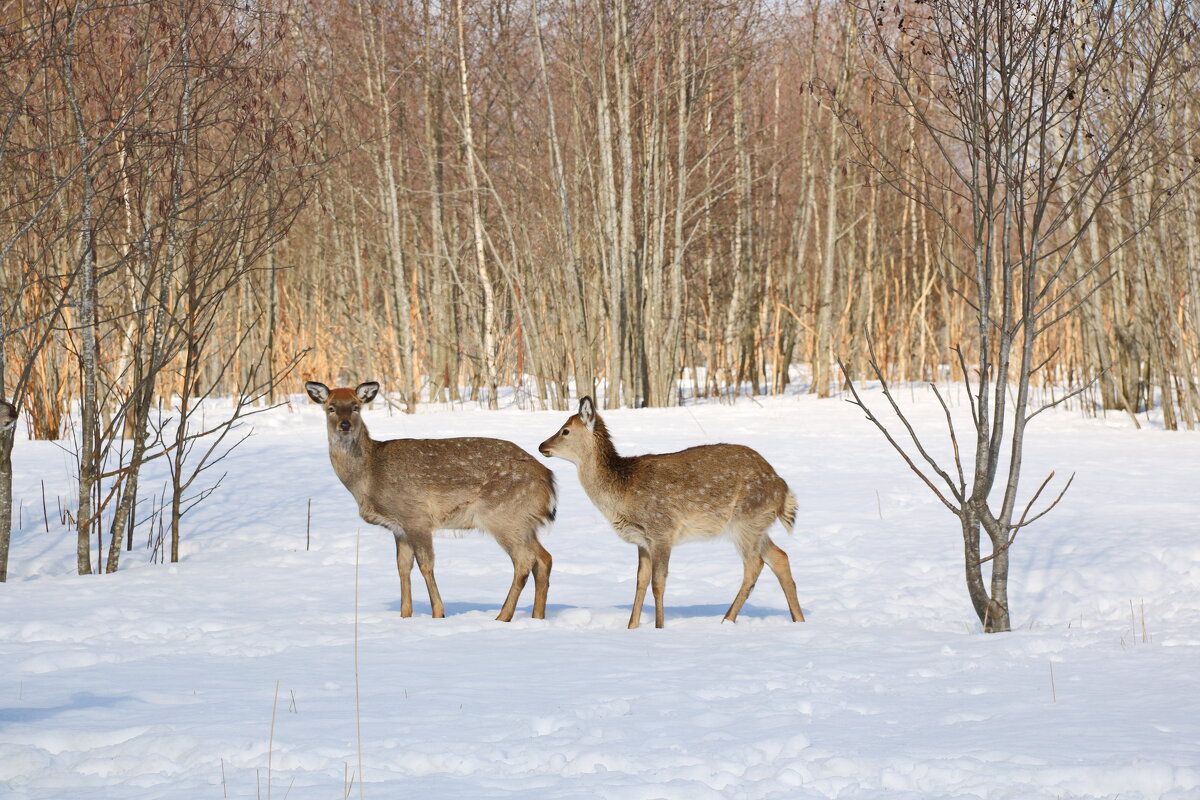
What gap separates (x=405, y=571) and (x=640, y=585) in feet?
4.67

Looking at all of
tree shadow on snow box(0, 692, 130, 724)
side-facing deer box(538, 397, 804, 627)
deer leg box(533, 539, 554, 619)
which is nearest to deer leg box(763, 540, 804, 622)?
side-facing deer box(538, 397, 804, 627)

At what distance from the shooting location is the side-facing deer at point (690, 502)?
7.52 meters

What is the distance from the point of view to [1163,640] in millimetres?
6996

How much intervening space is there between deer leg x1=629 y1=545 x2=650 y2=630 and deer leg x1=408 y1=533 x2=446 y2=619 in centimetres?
116

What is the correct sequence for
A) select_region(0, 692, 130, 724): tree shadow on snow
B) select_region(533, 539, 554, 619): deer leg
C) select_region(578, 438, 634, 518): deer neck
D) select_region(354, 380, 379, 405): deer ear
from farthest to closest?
select_region(354, 380, 379, 405): deer ear
select_region(578, 438, 634, 518): deer neck
select_region(533, 539, 554, 619): deer leg
select_region(0, 692, 130, 724): tree shadow on snow

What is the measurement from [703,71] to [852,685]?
1308cm

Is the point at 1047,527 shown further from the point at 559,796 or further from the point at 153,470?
the point at 153,470

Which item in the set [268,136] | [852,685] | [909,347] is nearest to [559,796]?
[852,685]

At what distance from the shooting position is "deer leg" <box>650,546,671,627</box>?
7.26 m

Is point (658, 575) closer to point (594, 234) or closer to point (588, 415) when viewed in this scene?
point (588, 415)

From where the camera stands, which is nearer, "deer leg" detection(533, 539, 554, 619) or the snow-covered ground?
the snow-covered ground

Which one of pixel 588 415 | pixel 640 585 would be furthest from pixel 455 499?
pixel 640 585

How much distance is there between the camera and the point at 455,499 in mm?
7551

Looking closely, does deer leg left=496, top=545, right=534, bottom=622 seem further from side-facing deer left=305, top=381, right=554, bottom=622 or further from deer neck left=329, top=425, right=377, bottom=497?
deer neck left=329, top=425, right=377, bottom=497
